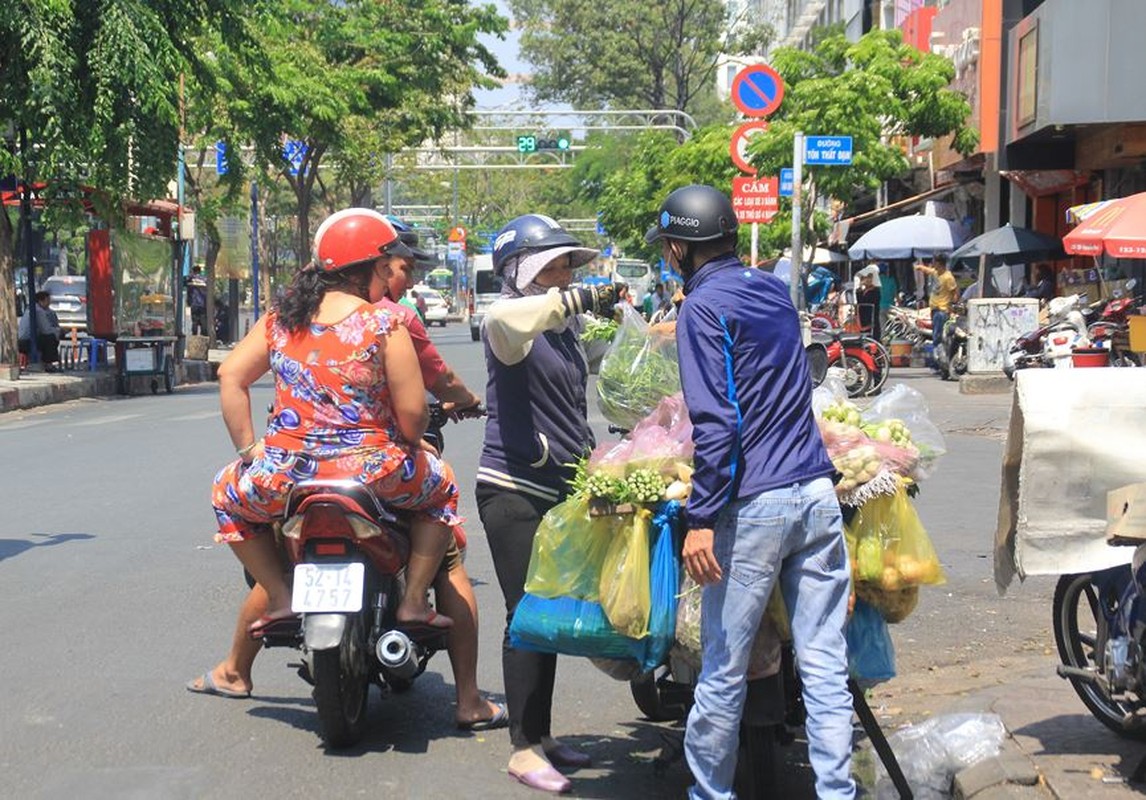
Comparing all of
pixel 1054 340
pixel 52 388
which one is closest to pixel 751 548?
pixel 1054 340

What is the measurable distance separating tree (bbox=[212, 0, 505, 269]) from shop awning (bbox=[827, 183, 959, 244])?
951 centimetres

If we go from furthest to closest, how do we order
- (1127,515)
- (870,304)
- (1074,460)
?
(870,304) < (1074,460) < (1127,515)

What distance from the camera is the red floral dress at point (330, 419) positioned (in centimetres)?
533

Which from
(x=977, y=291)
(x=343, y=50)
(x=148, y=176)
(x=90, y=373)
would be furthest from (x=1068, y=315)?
(x=343, y=50)

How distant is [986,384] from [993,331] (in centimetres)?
106

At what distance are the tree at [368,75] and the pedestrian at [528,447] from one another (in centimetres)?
2668

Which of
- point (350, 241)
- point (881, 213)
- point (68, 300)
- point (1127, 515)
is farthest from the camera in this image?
point (68, 300)

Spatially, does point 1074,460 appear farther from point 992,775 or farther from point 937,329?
point 937,329

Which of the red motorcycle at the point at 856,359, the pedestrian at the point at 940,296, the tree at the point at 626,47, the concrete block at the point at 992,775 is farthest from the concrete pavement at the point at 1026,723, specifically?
the tree at the point at 626,47

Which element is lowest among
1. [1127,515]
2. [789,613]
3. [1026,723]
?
[1026,723]

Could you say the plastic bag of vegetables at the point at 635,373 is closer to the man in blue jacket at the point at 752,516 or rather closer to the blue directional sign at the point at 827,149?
the man in blue jacket at the point at 752,516

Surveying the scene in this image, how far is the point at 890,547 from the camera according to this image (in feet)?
15.6

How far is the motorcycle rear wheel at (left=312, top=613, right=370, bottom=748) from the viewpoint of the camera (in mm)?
5262

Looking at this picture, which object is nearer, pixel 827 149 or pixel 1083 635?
pixel 1083 635
